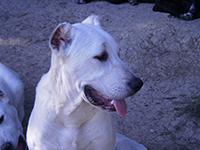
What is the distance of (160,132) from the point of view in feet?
10.8

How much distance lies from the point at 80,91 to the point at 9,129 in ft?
4.87

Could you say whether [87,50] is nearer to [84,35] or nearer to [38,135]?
[84,35]

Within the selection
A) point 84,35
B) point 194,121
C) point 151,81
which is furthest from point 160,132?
point 84,35

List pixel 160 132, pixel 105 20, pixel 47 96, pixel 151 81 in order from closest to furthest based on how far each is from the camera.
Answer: pixel 47 96 < pixel 160 132 < pixel 151 81 < pixel 105 20

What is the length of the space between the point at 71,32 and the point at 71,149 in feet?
3.31

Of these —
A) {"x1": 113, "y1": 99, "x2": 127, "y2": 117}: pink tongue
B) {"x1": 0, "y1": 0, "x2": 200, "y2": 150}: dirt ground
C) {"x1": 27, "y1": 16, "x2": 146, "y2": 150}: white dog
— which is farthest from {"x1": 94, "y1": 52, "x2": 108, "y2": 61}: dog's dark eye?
{"x1": 0, "y1": 0, "x2": 200, "y2": 150}: dirt ground

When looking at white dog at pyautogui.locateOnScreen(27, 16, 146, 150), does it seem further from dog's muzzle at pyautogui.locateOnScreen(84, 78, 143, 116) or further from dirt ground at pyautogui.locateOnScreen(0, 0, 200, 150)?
dirt ground at pyautogui.locateOnScreen(0, 0, 200, 150)

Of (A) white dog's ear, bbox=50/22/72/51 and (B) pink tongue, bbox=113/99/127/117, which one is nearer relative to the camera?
(A) white dog's ear, bbox=50/22/72/51

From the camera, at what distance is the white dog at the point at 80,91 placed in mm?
1798

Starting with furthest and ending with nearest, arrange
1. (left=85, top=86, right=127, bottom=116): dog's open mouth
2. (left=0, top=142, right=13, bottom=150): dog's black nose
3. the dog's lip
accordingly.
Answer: the dog's lip, (left=0, top=142, right=13, bottom=150): dog's black nose, (left=85, top=86, right=127, bottom=116): dog's open mouth

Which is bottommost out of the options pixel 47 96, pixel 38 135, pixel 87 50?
pixel 38 135

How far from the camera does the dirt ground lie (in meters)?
3.36

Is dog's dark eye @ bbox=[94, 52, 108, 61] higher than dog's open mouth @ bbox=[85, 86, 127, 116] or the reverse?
higher

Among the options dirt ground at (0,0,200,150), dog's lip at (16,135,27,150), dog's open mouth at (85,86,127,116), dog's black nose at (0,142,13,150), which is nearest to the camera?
dog's open mouth at (85,86,127,116)
